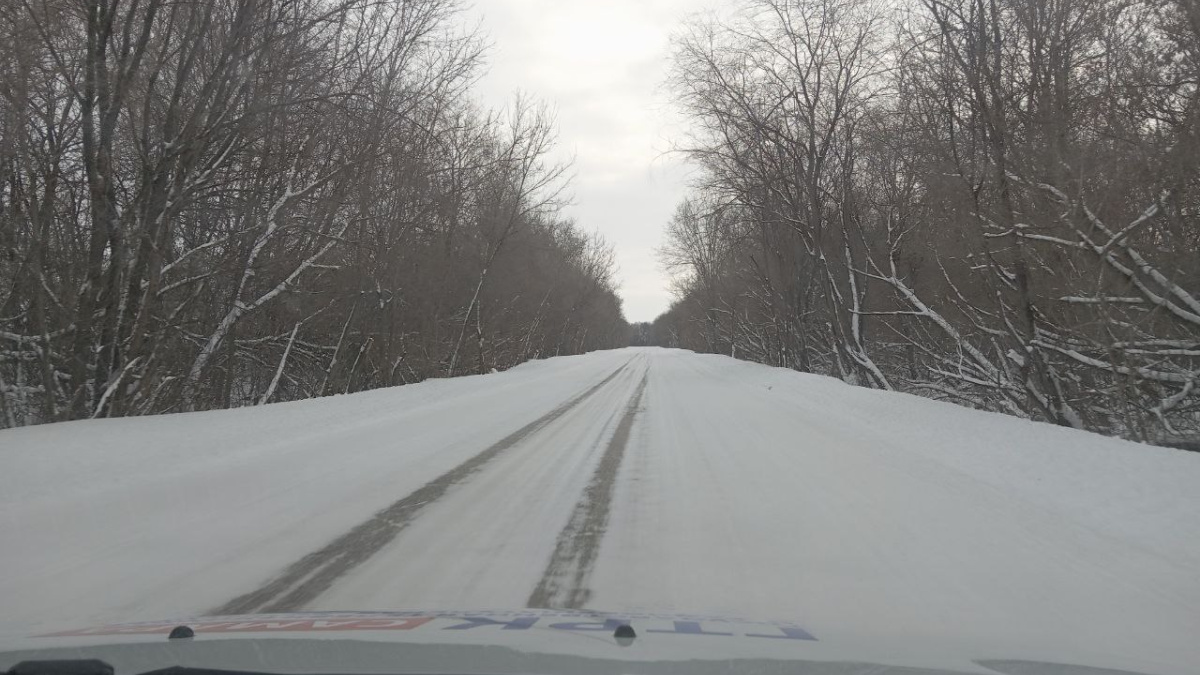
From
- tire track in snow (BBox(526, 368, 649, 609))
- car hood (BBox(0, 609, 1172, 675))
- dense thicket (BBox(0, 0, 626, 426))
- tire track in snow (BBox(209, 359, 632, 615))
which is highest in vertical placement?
dense thicket (BBox(0, 0, 626, 426))

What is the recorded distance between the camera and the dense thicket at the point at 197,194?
35.2 feet

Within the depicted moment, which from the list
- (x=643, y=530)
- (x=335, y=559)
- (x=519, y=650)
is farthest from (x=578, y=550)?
(x=519, y=650)

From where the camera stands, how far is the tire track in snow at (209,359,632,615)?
3.72m

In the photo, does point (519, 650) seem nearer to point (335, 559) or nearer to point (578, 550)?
point (578, 550)

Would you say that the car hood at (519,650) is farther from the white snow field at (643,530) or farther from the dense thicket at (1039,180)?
the dense thicket at (1039,180)

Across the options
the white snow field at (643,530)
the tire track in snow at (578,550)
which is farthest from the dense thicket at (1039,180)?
the tire track in snow at (578,550)

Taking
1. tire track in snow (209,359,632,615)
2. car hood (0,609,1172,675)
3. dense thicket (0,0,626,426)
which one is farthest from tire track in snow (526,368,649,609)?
dense thicket (0,0,626,426)

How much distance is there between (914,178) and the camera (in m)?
18.8

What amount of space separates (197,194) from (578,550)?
11384 millimetres

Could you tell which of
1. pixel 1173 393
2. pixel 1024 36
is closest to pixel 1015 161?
pixel 1024 36

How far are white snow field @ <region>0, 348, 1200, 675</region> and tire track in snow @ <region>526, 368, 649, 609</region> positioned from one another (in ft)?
0.08

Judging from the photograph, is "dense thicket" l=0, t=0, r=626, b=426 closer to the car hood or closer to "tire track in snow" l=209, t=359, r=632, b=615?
"tire track in snow" l=209, t=359, r=632, b=615

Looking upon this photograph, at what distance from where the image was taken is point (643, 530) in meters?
5.08

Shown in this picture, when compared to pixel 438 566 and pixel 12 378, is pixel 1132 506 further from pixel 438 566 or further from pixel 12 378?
pixel 12 378
